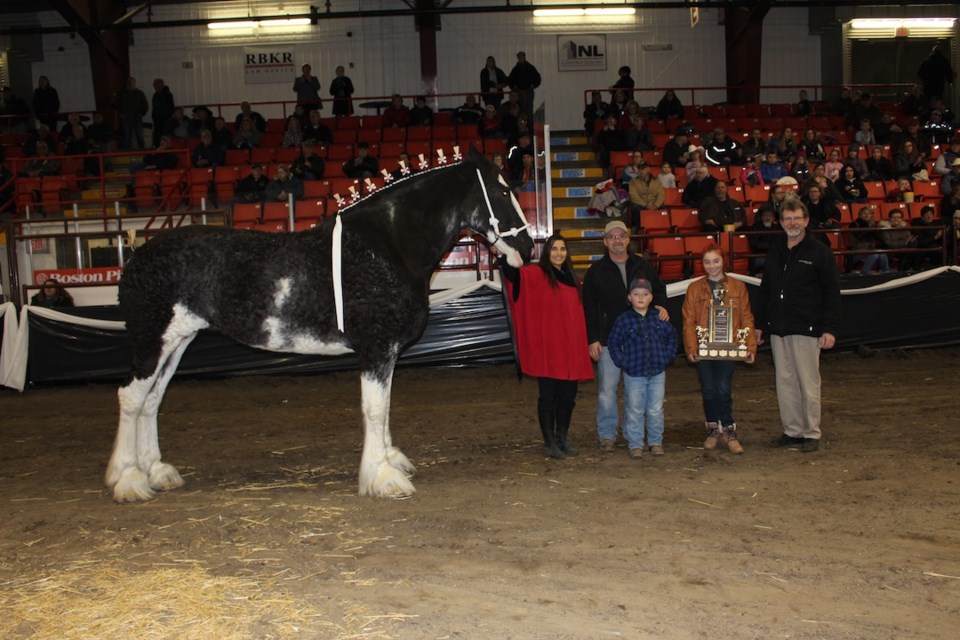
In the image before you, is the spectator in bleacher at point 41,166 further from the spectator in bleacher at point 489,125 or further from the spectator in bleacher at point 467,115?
the spectator in bleacher at point 489,125

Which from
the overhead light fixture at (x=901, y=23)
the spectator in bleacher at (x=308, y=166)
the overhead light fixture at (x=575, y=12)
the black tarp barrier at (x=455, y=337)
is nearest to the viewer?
the black tarp barrier at (x=455, y=337)

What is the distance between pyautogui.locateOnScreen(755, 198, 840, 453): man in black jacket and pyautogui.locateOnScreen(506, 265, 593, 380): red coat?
58.4 inches

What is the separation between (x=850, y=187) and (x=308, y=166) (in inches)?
389

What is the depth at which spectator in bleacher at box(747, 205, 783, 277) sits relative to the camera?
12320 millimetres

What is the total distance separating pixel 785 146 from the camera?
16.8m

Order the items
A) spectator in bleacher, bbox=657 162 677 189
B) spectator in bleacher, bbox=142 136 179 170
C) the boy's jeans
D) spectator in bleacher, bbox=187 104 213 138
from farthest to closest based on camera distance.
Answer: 1. spectator in bleacher, bbox=187 104 213 138
2. spectator in bleacher, bbox=142 136 179 170
3. spectator in bleacher, bbox=657 162 677 189
4. the boy's jeans

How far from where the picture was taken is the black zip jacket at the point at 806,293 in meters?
6.32

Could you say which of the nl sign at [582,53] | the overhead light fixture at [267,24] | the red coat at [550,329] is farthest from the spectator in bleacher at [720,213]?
the overhead light fixture at [267,24]

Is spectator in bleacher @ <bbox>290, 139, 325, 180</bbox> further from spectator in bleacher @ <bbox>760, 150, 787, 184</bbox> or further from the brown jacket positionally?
the brown jacket

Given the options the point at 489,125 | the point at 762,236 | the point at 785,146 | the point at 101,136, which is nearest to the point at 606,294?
the point at 762,236

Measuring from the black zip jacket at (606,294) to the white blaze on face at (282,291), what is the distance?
2.26m

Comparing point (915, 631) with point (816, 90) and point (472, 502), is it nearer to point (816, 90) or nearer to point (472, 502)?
point (472, 502)

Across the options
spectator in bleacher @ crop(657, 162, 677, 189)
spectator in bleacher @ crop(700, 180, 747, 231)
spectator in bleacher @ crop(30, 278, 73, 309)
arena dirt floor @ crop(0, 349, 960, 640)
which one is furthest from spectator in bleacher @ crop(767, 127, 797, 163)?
spectator in bleacher @ crop(30, 278, 73, 309)

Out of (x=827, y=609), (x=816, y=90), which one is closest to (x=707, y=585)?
(x=827, y=609)
